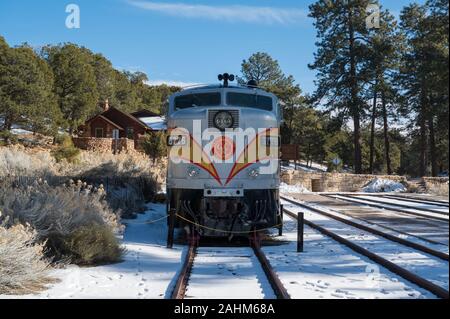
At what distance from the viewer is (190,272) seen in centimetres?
745

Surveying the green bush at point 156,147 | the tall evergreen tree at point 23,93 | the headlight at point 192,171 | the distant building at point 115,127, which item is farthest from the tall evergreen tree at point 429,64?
the tall evergreen tree at point 23,93

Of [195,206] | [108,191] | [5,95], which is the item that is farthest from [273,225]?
[5,95]

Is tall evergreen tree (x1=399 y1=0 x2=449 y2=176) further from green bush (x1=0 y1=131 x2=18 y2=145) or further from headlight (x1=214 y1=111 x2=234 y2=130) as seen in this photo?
green bush (x1=0 y1=131 x2=18 y2=145)

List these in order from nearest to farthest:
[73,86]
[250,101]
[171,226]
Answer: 1. [171,226]
2. [250,101]
3. [73,86]

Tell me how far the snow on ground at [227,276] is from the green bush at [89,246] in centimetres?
146

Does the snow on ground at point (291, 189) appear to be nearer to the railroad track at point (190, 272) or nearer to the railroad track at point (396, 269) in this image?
the railroad track at point (396, 269)

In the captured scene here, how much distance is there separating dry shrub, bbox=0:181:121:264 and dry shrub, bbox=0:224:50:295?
0.75 metres

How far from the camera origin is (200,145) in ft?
32.8

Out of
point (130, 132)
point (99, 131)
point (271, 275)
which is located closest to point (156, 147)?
point (99, 131)

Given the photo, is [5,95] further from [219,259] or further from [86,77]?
[219,259]

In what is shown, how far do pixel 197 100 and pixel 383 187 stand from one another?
29.3 meters

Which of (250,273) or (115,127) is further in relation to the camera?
(115,127)

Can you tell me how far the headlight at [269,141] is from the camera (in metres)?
10.2

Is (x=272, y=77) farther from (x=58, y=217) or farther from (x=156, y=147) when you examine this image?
(x=58, y=217)
